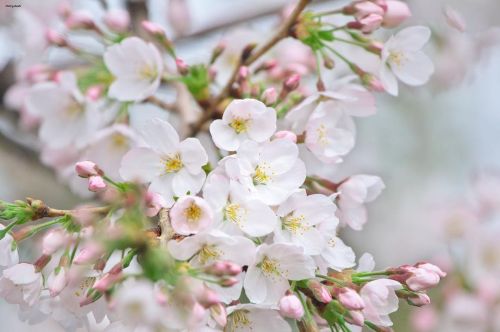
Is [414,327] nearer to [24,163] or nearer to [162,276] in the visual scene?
[24,163]

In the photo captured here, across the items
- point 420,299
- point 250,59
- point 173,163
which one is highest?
point 173,163

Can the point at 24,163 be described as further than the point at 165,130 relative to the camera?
Yes

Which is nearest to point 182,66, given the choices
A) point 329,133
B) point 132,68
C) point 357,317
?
point 132,68

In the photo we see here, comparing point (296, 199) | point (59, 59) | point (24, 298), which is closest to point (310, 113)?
point (296, 199)

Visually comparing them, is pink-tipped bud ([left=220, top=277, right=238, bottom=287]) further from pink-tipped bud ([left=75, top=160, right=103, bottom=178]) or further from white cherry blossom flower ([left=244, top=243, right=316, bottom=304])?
pink-tipped bud ([left=75, top=160, right=103, bottom=178])

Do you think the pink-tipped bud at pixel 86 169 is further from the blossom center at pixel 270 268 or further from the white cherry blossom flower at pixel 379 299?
the white cherry blossom flower at pixel 379 299

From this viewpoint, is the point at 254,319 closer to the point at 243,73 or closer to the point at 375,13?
the point at 243,73
